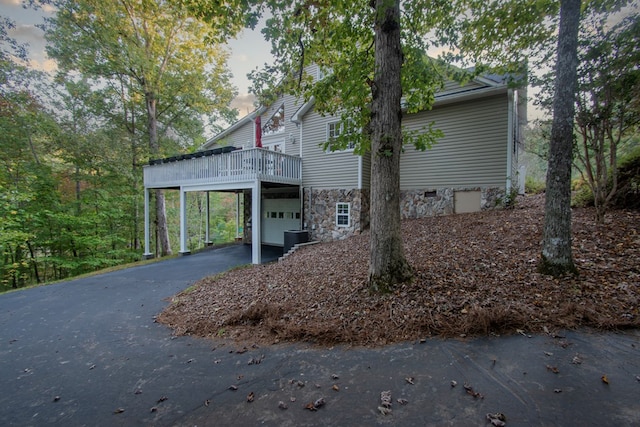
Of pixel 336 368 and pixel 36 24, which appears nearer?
pixel 336 368

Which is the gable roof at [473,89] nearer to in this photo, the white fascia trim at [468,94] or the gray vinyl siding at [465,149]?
the white fascia trim at [468,94]

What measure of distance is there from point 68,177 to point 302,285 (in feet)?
53.7

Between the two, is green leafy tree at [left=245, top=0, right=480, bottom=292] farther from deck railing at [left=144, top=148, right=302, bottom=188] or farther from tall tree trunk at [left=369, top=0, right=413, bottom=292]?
deck railing at [left=144, top=148, right=302, bottom=188]

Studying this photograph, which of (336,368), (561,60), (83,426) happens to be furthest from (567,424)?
(561,60)

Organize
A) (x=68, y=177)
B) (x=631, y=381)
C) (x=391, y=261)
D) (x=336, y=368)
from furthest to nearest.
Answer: (x=68, y=177) < (x=391, y=261) < (x=336, y=368) < (x=631, y=381)

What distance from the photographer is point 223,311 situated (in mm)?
4883

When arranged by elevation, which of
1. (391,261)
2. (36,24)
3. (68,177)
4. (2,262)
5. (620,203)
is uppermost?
(36,24)

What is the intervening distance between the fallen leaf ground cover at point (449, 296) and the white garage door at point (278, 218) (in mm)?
6965

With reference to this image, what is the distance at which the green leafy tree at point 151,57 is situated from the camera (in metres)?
12.7

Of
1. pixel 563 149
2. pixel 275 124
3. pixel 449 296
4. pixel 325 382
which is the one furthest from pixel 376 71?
pixel 275 124

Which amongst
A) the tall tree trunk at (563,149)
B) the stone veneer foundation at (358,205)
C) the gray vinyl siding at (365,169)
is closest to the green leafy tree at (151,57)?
the stone veneer foundation at (358,205)

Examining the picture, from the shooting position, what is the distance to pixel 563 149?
3.84 meters

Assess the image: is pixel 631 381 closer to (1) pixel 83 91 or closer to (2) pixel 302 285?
(2) pixel 302 285

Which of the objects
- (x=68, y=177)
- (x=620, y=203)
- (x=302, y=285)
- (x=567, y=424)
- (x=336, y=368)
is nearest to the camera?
(x=567, y=424)
